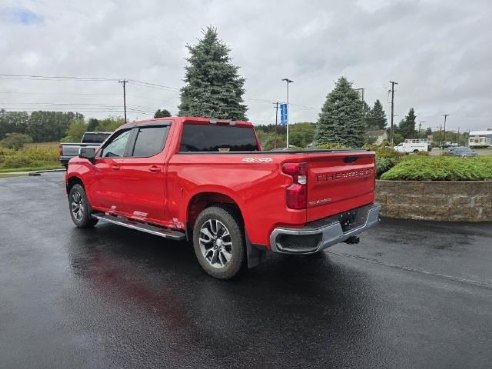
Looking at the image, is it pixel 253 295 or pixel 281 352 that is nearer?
pixel 281 352

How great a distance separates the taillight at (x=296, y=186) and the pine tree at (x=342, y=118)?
2544 centimetres

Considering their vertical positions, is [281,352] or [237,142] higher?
[237,142]


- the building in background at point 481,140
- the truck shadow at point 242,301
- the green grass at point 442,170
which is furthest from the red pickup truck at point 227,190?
the building in background at point 481,140

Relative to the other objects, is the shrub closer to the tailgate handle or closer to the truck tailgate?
the truck tailgate

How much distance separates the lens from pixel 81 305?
12.9 ft

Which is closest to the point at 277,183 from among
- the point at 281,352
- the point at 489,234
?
the point at 281,352

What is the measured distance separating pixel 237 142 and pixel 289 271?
2.12 m

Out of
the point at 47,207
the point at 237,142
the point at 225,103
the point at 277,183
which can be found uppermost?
the point at 225,103

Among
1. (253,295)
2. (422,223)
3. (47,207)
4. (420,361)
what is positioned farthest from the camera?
(47,207)

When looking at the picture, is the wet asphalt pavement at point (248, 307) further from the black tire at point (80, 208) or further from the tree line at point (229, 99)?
the tree line at point (229, 99)

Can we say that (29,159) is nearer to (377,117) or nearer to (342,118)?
(342,118)

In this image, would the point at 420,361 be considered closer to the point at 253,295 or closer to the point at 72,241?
the point at 253,295

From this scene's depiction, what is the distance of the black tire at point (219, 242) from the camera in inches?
171

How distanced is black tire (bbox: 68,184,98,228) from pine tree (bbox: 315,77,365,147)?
23.2 meters
